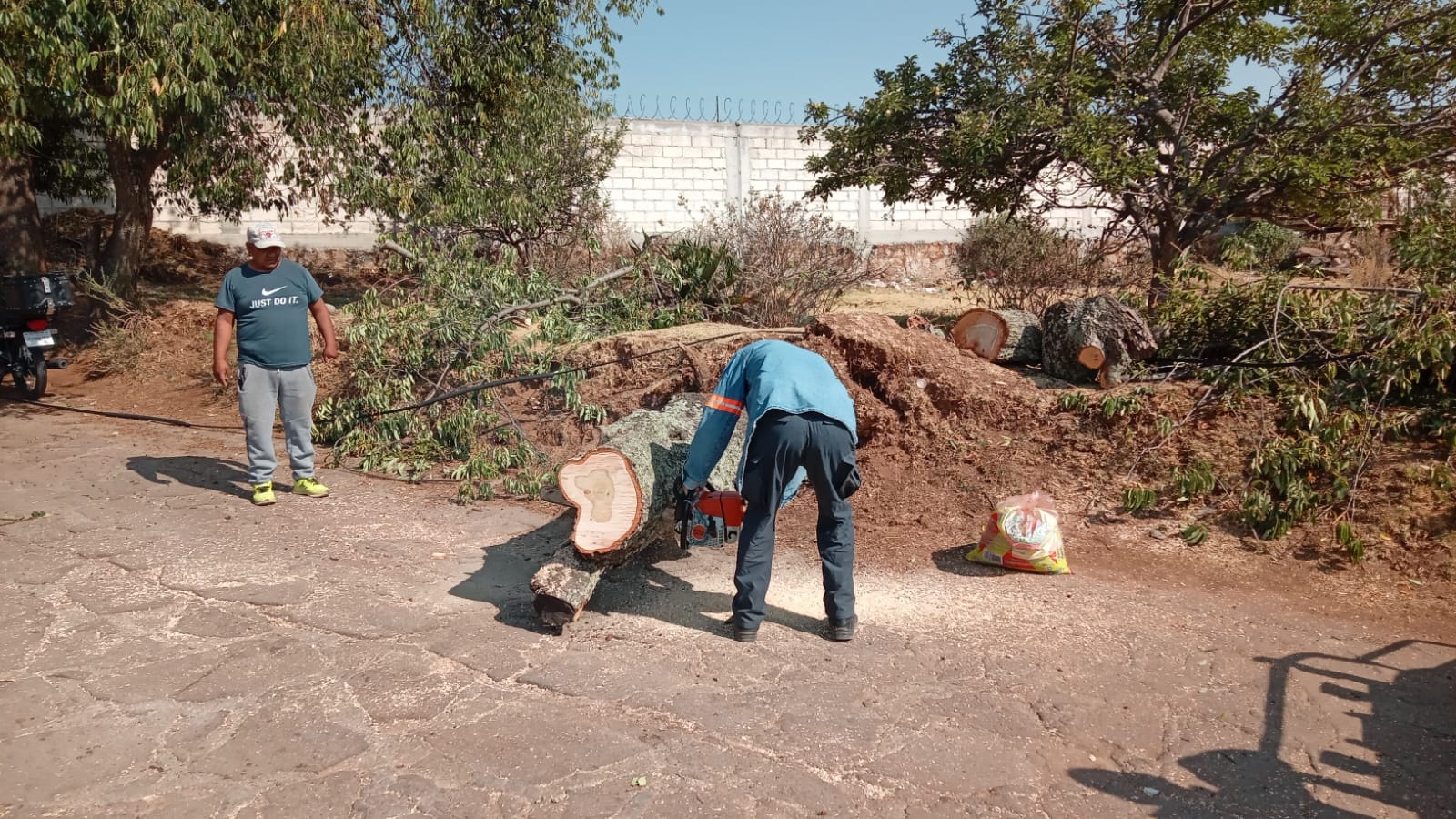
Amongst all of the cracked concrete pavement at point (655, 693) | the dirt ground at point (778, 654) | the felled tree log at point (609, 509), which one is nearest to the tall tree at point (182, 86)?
the dirt ground at point (778, 654)

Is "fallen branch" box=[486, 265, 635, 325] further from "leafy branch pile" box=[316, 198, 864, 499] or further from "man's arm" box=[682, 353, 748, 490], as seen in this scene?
"man's arm" box=[682, 353, 748, 490]

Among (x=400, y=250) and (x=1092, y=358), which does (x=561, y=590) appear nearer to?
(x=1092, y=358)

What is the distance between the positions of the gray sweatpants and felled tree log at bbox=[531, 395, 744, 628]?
7.20 ft

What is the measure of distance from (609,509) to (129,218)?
28.7 ft

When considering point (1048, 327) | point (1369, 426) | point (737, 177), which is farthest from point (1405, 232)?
point (737, 177)

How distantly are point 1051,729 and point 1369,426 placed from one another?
10.9 feet

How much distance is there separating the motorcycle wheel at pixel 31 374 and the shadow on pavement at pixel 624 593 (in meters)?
6.05

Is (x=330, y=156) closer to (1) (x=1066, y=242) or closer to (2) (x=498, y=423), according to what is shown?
(2) (x=498, y=423)

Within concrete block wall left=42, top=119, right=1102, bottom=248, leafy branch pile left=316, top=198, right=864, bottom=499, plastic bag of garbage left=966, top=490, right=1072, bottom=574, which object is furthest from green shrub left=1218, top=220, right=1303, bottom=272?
plastic bag of garbage left=966, top=490, right=1072, bottom=574

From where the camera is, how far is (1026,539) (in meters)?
5.18

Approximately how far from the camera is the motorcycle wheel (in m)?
8.90

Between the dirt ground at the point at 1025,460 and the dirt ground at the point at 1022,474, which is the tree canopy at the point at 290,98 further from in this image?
the dirt ground at the point at 1022,474

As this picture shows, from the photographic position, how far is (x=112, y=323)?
1016 centimetres

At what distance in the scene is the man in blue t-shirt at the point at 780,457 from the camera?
165 inches
